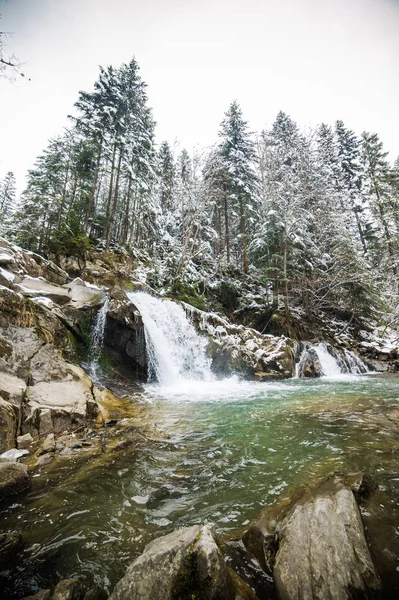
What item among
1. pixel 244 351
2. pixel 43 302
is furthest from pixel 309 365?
pixel 43 302

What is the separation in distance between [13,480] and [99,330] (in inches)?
323

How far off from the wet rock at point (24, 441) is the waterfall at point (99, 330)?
5915 millimetres

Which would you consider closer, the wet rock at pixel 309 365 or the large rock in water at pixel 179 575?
the large rock in water at pixel 179 575

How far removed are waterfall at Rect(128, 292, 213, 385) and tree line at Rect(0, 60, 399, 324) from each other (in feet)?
16.3

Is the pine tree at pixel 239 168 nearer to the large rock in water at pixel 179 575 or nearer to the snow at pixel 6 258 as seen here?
the snow at pixel 6 258

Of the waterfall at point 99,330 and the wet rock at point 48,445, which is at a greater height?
the waterfall at point 99,330

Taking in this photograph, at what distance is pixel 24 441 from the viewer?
4812mm

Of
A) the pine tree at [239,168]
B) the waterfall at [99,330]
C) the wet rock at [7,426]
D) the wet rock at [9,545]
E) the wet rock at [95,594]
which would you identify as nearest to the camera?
the wet rock at [95,594]

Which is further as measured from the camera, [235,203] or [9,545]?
[235,203]

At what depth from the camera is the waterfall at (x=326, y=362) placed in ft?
52.3

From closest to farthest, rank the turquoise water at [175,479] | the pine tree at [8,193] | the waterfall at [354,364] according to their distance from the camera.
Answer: the turquoise water at [175,479] < the waterfall at [354,364] < the pine tree at [8,193]

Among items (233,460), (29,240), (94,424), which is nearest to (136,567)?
(233,460)

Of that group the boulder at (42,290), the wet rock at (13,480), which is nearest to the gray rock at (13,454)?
the wet rock at (13,480)

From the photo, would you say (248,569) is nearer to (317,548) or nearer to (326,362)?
(317,548)
